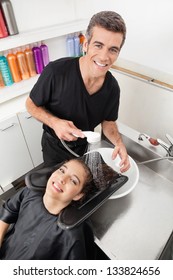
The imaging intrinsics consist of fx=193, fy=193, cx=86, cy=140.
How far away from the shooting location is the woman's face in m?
0.96

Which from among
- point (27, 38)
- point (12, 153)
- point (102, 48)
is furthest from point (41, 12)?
point (12, 153)

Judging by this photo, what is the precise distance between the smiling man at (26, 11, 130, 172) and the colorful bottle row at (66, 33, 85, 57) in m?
1.15

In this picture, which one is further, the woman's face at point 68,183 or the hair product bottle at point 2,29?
the hair product bottle at point 2,29

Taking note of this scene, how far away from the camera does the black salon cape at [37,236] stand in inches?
37.6

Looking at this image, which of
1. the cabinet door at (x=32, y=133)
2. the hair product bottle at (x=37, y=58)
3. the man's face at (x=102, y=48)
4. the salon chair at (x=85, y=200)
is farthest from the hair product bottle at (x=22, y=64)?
the salon chair at (x=85, y=200)

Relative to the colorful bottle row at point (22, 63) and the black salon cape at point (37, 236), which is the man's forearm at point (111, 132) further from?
the colorful bottle row at point (22, 63)

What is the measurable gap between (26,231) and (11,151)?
3.47 feet

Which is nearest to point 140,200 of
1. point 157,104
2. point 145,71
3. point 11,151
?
point 157,104

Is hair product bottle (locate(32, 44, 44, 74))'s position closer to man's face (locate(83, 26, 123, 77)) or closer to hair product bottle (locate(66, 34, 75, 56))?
hair product bottle (locate(66, 34, 75, 56))

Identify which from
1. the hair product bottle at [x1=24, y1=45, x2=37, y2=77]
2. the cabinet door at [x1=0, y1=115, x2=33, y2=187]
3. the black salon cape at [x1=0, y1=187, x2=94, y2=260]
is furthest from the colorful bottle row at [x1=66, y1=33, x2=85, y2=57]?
the black salon cape at [x1=0, y1=187, x2=94, y2=260]

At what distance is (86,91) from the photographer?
1.20 meters

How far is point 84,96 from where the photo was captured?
3.95 feet

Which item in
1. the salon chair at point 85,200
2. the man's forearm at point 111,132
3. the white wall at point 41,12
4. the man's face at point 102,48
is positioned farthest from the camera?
the white wall at point 41,12

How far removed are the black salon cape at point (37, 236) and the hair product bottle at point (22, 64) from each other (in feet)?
4.42
